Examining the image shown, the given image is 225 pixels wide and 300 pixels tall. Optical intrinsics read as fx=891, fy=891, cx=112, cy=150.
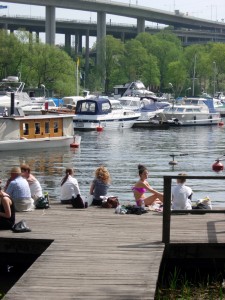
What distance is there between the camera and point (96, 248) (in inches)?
505

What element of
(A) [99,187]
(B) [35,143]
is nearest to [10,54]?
(B) [35,143]

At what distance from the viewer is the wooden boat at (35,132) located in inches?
1957

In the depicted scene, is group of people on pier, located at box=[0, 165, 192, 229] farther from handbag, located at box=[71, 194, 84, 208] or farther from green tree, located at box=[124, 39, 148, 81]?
green tree, located at box=[124, 39, 148, 81]

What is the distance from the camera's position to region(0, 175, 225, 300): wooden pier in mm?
10664

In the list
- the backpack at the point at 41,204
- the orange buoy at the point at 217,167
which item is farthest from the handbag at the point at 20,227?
the orange buoy at the point at 217,167

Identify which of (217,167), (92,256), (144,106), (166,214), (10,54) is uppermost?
(10,54)

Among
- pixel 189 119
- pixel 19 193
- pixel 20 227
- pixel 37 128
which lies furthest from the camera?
pixel 189 119

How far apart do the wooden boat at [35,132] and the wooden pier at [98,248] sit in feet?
109

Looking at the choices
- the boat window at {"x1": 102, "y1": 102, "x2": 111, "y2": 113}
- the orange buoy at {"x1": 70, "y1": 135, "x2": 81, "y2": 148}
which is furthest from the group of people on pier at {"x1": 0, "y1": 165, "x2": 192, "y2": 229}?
the boat window at {"x1": 102, "y1": 102, "x2": 111, "y2": 113}

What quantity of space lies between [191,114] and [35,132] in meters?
32.0

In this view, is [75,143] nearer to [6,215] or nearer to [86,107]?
[86,107]

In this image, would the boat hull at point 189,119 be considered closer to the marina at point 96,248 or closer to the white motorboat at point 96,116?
the white motorboat at point 96,116

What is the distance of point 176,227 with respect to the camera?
14383mm

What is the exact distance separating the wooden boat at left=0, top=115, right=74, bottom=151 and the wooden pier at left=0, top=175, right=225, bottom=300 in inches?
1306
